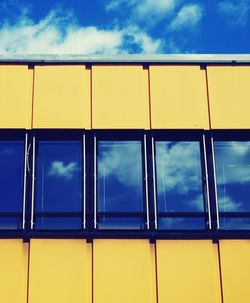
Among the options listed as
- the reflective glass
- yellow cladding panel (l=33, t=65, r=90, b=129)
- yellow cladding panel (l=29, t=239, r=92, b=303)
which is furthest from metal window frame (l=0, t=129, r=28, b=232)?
yellow cladding panel (l=29, t=239, r=92, b=303)

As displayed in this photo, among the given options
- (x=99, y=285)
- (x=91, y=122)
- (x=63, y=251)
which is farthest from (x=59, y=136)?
(x=99, y=285)

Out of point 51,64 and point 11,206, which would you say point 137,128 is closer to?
point 51,64

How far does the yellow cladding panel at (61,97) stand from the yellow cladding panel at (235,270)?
3.92 meters

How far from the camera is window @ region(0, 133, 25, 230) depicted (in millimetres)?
10203

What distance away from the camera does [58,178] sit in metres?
10.5

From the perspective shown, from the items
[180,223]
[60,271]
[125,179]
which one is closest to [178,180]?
[180,223]

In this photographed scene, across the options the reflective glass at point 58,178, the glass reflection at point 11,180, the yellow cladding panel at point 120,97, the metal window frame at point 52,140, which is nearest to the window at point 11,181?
the glass reflection at point 11,180

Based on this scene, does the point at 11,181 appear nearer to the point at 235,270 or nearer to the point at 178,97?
the point at 178,97

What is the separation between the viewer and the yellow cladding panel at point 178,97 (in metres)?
10.9

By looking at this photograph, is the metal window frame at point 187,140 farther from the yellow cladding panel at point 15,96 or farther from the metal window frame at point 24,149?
the yellow cladding panel at point 15,96

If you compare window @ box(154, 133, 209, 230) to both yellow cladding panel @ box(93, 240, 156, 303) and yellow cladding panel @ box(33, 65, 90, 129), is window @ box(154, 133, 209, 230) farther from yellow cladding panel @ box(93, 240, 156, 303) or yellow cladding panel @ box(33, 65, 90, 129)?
yellow cladding panel @ box(33, 65, 90, 129)

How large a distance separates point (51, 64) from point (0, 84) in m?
1.21

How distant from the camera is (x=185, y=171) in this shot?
10.7 m

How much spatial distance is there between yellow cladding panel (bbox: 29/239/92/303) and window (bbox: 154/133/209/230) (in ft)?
A: 5.79
